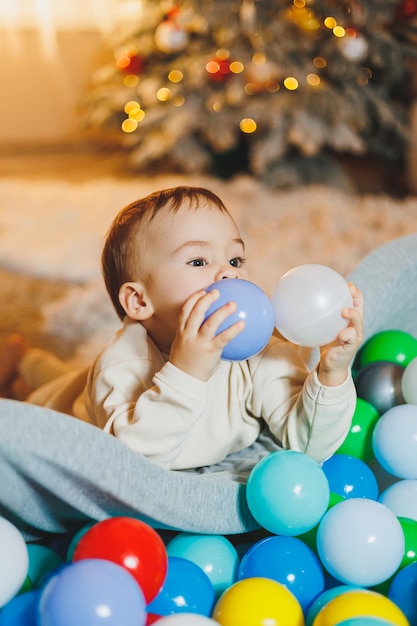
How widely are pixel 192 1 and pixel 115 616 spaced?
7.70 feet

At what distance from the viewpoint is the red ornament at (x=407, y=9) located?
2594 mm

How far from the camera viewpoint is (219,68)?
2678mm

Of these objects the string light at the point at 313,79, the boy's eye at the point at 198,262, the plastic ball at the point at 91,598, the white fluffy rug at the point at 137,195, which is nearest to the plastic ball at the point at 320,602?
the plastic ball at the point at 91,598

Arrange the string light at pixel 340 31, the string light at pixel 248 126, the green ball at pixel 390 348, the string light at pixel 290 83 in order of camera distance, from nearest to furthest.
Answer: the green ball at pixel 390 348 → the string light at pixel 340 31 → the string light at pixel 290 83 → the string light at pixel 248 126

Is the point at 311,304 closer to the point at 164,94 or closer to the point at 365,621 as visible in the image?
the point at 365,621

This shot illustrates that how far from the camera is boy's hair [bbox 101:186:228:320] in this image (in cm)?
98

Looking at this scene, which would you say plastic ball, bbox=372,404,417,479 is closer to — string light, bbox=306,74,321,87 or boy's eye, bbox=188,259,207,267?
boy's eye, bbox=188,259,207,267

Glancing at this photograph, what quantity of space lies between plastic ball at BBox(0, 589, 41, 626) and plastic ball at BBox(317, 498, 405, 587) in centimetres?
33

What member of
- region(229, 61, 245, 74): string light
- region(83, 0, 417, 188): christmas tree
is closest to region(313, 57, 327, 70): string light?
region(83, 0, 417, 188): christmas tree

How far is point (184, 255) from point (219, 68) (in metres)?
1.90

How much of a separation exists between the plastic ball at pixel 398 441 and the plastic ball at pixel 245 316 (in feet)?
0.90

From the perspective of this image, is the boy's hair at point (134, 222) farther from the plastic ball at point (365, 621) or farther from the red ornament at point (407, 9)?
the red ornament at point (407, 9)

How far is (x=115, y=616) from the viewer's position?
0.67 m

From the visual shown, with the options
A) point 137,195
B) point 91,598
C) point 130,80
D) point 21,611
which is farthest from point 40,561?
point 130,80
